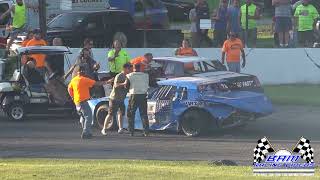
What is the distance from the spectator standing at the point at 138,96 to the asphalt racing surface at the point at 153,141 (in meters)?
0.36

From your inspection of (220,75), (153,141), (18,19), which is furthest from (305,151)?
(18,19)

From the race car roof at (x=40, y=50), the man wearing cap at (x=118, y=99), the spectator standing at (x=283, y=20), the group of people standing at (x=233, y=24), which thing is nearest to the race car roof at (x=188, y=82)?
the man wearing cap at (x=118, y=99)

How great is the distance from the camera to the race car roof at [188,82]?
54.7 feet

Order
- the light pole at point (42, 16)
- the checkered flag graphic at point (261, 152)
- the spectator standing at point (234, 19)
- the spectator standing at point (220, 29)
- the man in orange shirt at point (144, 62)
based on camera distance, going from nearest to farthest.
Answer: the checkered flag graphic at point (261, 152) → the man in orange shirt at point (144, 62) → the light pole at point (42, 16) → the spectator standing at point (234, 19) → the spectator standing at point (220, 29)

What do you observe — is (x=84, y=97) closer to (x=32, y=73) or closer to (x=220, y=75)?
(x=220, y=75)

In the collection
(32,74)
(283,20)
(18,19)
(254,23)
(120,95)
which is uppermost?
(18,19)

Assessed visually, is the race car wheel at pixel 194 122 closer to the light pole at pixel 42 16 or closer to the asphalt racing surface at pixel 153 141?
the asphalt racing surface at pixel 153 141

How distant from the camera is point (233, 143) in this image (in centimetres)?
1569

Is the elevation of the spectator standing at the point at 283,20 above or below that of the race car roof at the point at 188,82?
above

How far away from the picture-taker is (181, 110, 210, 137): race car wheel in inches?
653

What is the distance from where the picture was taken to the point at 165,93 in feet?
55.7

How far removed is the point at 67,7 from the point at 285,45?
35.7ft

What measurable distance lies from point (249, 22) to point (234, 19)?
562 millimetres

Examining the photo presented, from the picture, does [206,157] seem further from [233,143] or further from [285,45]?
[285,45]
